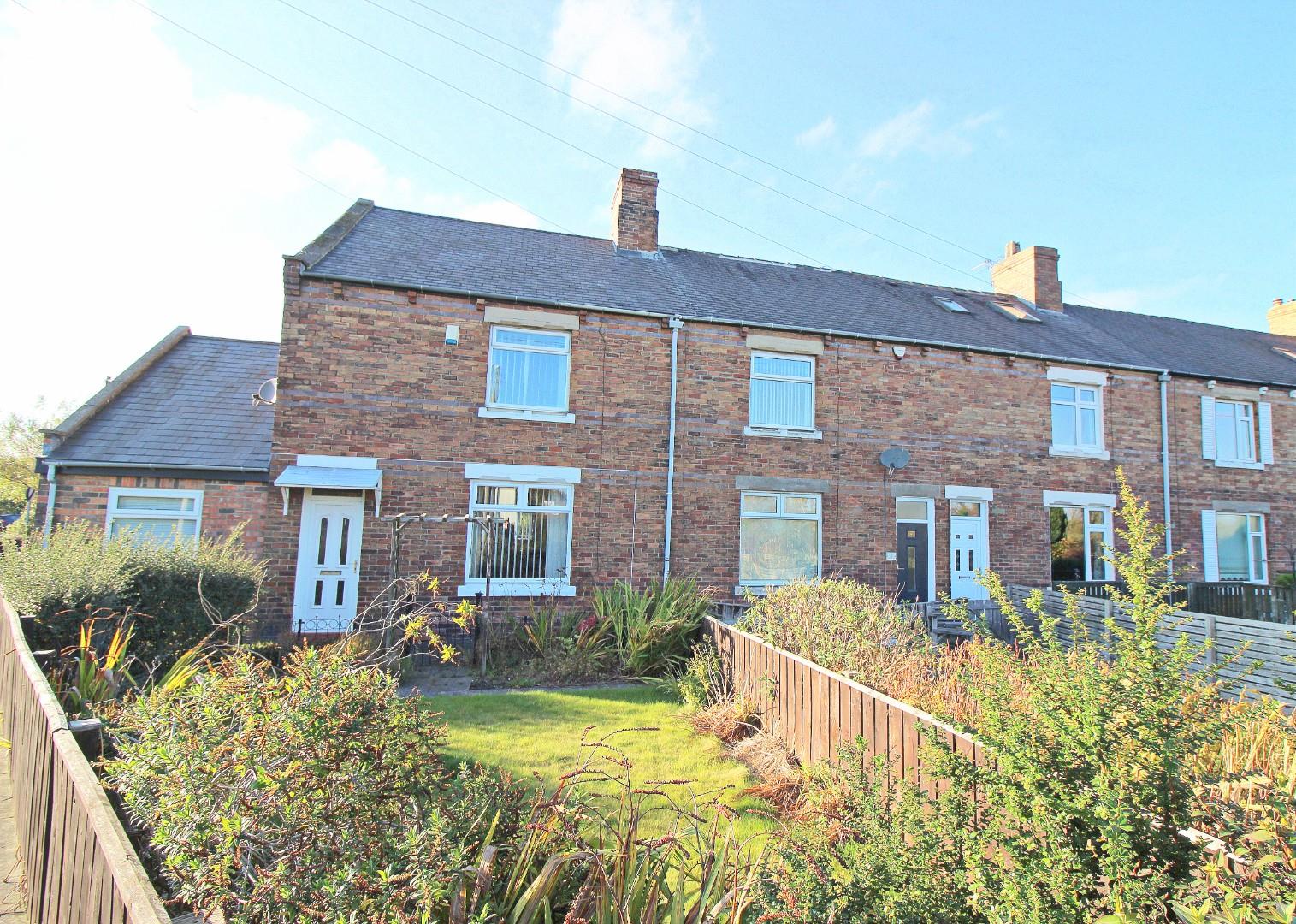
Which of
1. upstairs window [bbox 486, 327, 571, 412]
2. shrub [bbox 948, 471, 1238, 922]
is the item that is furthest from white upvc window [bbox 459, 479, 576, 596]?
shrub [bbox 948, 471, 1238, 922]

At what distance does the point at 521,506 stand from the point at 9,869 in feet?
28.3

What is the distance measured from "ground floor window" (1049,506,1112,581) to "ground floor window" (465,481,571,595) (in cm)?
1046

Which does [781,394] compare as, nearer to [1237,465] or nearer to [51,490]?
[1237,465]

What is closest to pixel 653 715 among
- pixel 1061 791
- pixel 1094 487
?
pixel 1061 791

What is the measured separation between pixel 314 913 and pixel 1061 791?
8.37 ft

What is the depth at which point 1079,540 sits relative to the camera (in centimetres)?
1508

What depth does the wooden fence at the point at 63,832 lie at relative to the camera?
6.00ft

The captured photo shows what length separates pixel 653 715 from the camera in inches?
297

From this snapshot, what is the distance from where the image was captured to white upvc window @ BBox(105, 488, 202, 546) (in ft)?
38.1

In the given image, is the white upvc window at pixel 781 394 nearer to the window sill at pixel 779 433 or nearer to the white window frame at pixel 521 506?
the window sill at pixel 779 433

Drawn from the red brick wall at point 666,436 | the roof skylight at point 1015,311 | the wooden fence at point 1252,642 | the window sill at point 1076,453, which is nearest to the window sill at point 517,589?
the red brick wall at point 666,436

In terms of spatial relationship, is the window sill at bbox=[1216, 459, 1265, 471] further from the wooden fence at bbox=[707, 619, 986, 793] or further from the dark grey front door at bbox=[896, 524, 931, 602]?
the wooden fence at bbox=[707, 619, 986, 793]

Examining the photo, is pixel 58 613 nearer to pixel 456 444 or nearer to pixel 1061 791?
pixel 456 444

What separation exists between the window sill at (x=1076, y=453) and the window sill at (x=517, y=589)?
10901mm
